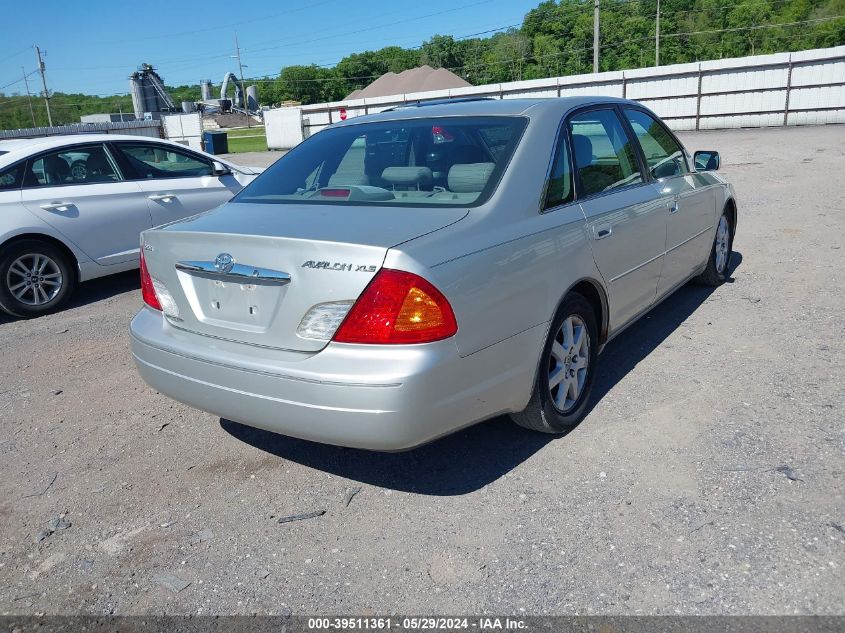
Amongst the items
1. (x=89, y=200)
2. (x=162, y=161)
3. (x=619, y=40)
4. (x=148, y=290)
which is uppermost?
(x=619, y=40)

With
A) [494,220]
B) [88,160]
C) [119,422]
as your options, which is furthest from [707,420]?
[88,160]

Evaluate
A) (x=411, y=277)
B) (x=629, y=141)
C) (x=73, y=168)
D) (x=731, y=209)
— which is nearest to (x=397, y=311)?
(x=411, y=277)

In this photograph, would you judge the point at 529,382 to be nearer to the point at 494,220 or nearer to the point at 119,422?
the point at 494,220

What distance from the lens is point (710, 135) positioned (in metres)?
23.3

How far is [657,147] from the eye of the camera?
4848 millimetres

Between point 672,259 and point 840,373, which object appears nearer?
point 840,373

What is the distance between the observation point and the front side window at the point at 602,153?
380 centimetres

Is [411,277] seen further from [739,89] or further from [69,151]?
[739,89]

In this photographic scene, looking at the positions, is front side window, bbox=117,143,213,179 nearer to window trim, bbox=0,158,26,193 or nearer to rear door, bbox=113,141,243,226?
rear door, bbox=113,141,243,226

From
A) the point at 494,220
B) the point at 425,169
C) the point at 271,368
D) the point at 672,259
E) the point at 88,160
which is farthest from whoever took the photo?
the point at 88,160

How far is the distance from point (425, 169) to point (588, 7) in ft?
301

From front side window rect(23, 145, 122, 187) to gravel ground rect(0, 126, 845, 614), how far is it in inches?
96.5

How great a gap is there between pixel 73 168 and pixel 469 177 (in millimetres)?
5033

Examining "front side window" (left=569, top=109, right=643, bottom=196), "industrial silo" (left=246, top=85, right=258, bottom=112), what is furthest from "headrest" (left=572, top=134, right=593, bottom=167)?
"industrial silo" (left=246, top=85, right=258, bottom=112)
